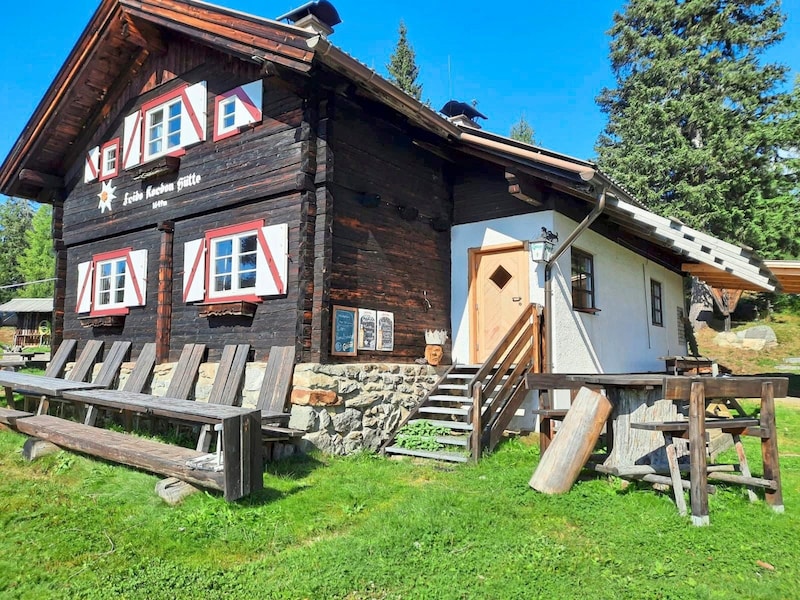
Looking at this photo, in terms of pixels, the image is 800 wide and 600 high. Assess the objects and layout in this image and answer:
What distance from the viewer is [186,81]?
9.42m

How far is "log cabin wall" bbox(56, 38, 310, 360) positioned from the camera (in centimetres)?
758

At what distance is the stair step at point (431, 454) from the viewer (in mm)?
6512

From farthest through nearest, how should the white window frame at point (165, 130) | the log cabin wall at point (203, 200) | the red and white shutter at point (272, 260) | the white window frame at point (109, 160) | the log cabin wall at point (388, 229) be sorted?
the white window frame at point (109, 160) < the white window frame at point (165, 130) < the log cabin wall at point (388, 229) < the log cabin wall at point (203, 200) < the red and white shutter at point (272, 260)

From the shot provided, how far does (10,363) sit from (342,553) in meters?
11.7

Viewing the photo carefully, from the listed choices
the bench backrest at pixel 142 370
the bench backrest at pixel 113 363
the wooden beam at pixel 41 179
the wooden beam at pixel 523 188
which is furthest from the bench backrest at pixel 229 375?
the wooden beam at pixel 41 179

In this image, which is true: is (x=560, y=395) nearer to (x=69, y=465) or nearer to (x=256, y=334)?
(x=256, y=334)

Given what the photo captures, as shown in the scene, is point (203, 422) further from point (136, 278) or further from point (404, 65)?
point (404, 65)

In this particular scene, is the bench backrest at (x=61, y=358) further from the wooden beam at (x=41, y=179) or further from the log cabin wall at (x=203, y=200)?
the wooden beam at (x=41, y=179)

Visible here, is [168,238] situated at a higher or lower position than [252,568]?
higher

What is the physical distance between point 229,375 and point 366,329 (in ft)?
6.59

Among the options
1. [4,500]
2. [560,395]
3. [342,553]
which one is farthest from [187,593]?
[560,395]

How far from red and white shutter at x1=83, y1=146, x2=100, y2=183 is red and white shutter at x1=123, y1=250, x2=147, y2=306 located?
7.78ft

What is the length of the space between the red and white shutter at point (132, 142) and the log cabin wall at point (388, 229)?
4431mm

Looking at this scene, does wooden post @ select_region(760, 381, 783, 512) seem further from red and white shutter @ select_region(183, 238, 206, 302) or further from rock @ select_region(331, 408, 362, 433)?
red and white shutter @ select_region(183, 238, 206, 302)
